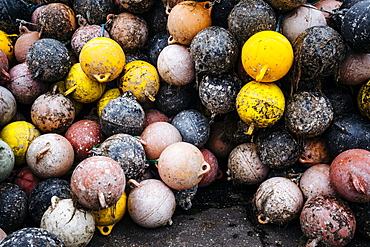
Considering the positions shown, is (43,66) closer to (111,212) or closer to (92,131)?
(92,131)

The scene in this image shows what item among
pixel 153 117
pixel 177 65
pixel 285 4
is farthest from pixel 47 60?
pixel 285 4

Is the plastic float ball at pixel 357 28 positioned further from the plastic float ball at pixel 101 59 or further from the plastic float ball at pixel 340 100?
the plastic float ball at pixel 101 59

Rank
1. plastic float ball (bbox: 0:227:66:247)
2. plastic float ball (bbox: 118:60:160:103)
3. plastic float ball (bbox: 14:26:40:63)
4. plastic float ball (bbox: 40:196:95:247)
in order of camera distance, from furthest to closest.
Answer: plastic float ball (bbox: 14:26:40:63) → plastic float ball (bbox: 118:60:160:103) → plastic float ball (bbox: 40:196:95:247) → plastic float ball (bbox: 0:227:66:247)

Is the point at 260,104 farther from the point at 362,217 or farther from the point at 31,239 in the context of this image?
the point at 31,239

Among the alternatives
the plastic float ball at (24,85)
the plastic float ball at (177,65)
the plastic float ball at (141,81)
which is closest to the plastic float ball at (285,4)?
the plastic float ball at (177,65)

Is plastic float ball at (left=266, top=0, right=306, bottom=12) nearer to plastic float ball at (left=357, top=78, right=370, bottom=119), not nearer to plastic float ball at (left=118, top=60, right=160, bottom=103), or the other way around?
plastic float ball at (left=357, top=78, right=370, bottom=119)

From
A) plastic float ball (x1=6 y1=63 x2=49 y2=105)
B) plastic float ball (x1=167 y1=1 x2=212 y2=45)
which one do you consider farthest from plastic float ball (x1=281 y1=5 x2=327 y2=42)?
plastic float ball (x1=6 y1=63 x2=49 y2=105)
